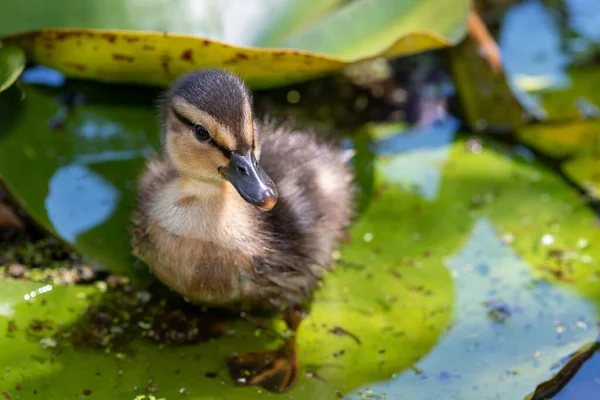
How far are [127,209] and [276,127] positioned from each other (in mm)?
626

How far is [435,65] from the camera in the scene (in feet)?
13.8

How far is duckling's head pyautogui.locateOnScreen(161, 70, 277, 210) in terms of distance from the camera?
234cm

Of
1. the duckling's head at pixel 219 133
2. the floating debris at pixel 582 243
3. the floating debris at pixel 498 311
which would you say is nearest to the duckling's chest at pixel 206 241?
the duckling's head at pixel 219 133

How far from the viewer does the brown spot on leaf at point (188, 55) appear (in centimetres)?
→ 279

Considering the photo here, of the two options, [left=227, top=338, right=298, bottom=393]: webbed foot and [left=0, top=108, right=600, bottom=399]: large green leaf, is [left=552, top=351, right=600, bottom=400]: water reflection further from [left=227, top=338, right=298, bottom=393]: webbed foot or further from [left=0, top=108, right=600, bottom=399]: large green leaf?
[left=227, top=338, right=298, bottom=393]: webbed foot

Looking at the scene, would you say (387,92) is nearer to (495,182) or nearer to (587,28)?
(495,182)

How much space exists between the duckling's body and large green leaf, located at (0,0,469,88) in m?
0.34

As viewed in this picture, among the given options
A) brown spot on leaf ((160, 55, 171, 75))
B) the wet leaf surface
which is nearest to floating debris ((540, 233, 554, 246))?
the wet leaf surface

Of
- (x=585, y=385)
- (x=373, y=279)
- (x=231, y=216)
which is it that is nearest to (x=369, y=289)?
(x=373, y=279)

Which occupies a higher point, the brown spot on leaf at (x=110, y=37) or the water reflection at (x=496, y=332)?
the brown spot on leaf at (x=110, y=37)

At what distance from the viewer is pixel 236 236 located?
2.54m

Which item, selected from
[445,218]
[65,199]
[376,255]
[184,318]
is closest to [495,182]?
[445,218]

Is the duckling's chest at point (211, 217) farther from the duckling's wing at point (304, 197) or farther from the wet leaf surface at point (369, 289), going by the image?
the wet leaf surface at point (369, 289)

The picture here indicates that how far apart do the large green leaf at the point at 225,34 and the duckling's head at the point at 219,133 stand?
0.35 meters
